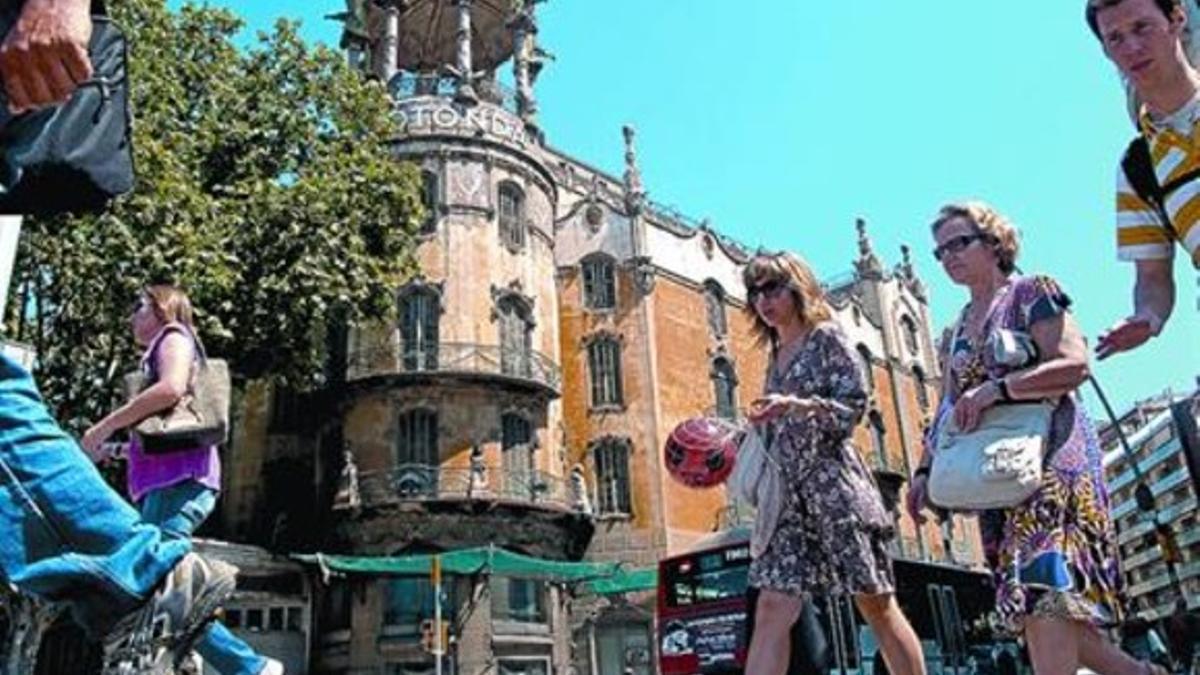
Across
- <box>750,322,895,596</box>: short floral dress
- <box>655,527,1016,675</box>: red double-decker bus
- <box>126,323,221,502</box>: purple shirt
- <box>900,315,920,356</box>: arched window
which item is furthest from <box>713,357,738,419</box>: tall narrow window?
<box>126,323,221,502</box>: purple shirt

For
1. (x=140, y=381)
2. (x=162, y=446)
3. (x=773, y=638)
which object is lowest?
(x=773, y=638)

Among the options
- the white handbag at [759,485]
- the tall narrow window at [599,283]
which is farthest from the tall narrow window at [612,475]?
the white handbag at [759,485]

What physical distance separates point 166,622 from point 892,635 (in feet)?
8.96

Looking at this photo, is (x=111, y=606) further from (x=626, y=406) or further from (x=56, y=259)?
(x=626, y=406)

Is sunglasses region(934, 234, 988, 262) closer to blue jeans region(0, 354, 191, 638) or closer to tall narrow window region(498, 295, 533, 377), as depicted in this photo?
blue jeans region(0, 354, 191, 638)

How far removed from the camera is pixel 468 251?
29141 millimetres

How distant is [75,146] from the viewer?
2486mm

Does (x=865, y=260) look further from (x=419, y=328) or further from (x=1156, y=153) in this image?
(x=1156, y=153)

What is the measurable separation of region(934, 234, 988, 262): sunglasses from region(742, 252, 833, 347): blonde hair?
0.72 meters

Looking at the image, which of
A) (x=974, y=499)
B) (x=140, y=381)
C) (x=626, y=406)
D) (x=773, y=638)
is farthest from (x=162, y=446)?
(x=626, y=406)

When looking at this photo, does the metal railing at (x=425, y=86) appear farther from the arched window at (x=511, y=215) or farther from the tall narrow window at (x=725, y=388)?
the tall narrow window at (x=725, y=388)

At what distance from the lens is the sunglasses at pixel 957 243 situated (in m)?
4.07

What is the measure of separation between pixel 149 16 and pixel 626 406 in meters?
17.2

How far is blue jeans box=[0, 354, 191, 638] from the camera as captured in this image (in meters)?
2.38
